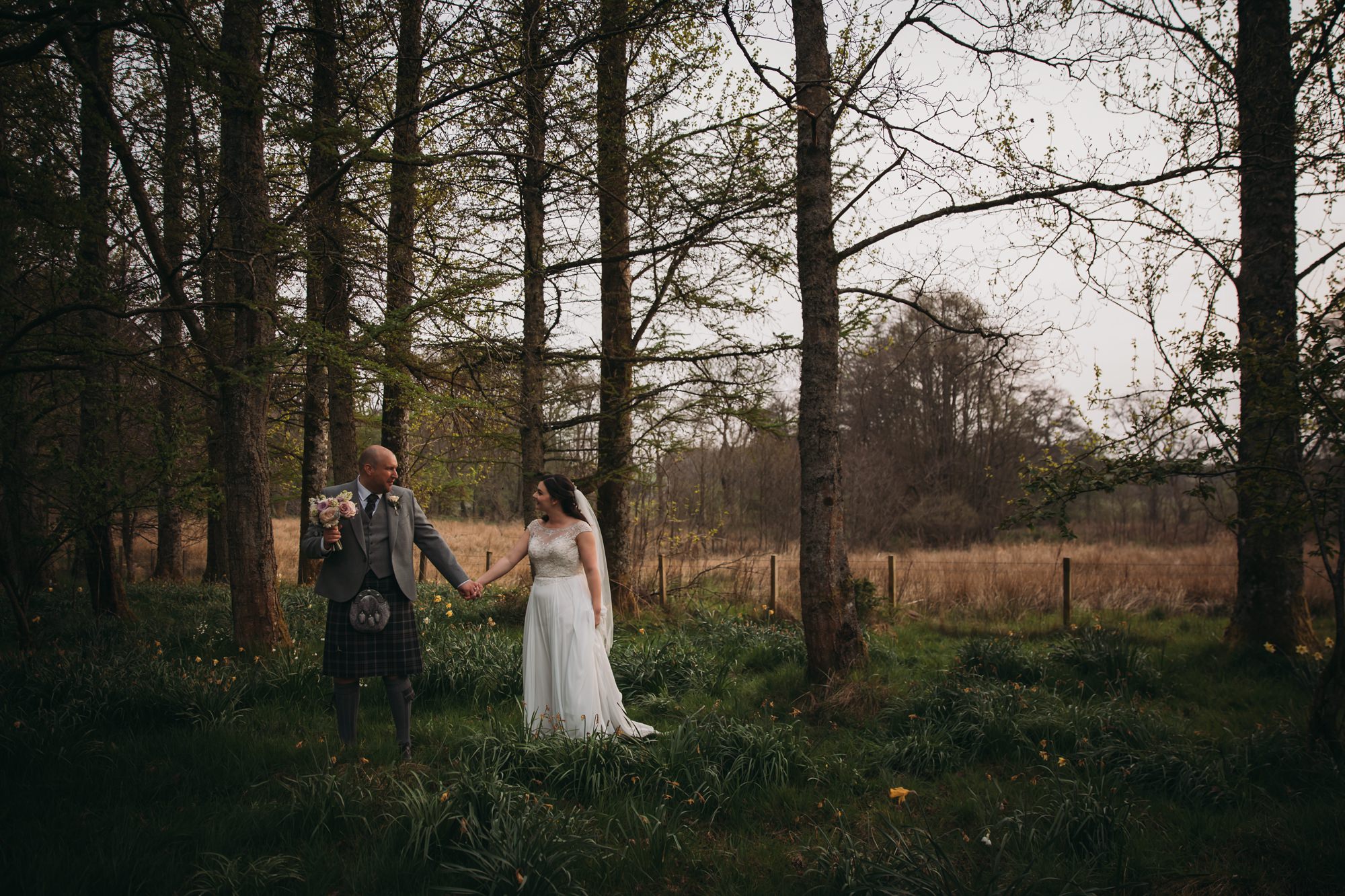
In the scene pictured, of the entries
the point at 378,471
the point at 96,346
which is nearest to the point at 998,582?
the point at 378,471

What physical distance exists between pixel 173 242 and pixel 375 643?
6.72 meters

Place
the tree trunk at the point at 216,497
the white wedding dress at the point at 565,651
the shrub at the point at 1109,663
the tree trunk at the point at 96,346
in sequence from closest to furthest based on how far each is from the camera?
the white wedding dress at the point at 565,651, the tree trunk at the point at 96,346, the shrub at the point at 1109,663, the tree trunk at the point at 216,497

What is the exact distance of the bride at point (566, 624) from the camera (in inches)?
211

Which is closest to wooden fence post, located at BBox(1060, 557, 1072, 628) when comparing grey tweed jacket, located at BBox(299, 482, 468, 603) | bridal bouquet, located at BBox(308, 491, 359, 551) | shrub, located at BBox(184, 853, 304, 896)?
grey tweed jacket, located at BBox(299, 482, 468, 603)

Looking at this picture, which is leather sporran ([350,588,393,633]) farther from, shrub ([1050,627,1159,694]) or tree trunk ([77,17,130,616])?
shrub ([1050,627,1159,694])

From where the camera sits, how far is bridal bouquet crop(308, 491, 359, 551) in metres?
4.55

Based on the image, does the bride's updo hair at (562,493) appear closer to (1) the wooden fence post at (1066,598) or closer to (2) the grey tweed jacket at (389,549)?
(2) the grey tweed jacket at (389,549)

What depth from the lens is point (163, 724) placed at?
16.2 feet

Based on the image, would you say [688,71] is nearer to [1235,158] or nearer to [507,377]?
[507,377]

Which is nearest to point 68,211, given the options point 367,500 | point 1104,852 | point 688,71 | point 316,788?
point 367,500

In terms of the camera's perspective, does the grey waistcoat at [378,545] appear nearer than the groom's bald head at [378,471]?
Yes

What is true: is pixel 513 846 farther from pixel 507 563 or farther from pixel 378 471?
pixel 507 563

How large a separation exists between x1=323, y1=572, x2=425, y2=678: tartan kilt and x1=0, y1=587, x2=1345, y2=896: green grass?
499mm

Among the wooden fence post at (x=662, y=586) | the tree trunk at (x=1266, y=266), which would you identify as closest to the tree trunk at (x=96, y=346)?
the wooden fence post at (x=662, y=586)
